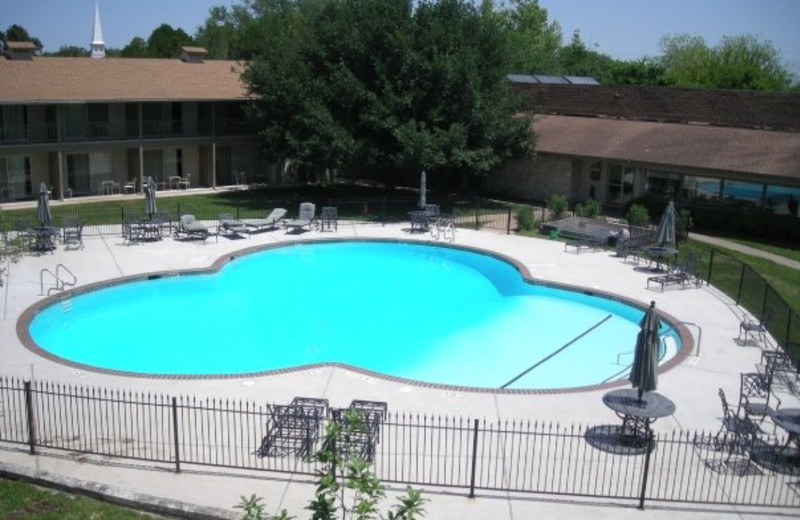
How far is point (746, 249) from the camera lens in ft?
101

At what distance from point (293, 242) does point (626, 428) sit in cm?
1921

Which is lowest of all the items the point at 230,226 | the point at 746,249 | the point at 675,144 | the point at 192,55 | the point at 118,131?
the point at 746,249

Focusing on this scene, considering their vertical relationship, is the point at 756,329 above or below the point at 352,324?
above

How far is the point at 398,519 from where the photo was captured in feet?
24.9

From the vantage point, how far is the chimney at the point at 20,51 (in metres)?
40.2

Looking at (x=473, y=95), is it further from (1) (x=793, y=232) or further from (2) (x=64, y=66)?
(2) (x=64, y=66)

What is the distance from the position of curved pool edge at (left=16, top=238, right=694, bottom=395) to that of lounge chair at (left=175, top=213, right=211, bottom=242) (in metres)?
2.11

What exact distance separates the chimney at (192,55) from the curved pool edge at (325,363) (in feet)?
69.1

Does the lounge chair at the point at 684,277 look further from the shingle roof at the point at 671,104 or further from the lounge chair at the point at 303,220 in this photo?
the lounge chair at the point at 303,220

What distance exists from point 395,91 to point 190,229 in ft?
37.8

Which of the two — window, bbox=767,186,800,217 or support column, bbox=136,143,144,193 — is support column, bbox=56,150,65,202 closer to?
support column, bbox=136,143,144,193

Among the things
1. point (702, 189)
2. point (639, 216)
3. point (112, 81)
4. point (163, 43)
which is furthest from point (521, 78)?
point (163, 43)

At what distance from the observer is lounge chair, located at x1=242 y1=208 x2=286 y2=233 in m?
32.5

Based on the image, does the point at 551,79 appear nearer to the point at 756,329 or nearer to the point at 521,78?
the point at 521,78
